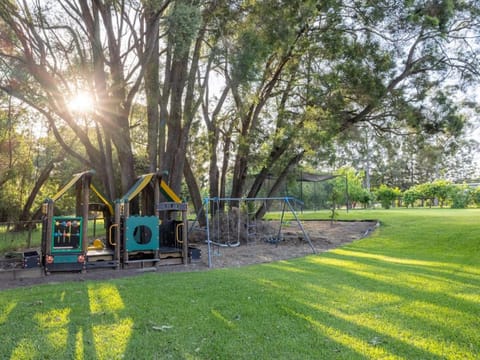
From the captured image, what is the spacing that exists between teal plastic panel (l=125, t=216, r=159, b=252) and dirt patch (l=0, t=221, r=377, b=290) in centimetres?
44

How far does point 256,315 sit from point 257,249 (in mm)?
6325

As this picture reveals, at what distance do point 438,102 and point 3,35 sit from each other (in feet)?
39.7

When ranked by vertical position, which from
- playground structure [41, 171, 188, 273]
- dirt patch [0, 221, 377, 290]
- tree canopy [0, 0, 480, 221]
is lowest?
dirt patch [0, 221, 377, 290]

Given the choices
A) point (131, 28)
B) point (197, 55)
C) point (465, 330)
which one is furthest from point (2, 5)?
point (465, 330)

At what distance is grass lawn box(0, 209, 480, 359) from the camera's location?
10.2ft

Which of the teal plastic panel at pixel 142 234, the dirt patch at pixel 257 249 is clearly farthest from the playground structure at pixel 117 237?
the dirt patch at pixel 257 249

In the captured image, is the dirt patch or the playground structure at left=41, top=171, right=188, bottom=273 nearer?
the dirt patch

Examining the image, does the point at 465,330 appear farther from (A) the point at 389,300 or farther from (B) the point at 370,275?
(B) the point at 370,275

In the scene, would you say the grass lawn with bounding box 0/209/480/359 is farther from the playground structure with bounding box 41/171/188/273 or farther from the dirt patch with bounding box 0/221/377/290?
the playground structure with bounding box 41/171/188/273

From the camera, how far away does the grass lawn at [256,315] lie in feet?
10.2

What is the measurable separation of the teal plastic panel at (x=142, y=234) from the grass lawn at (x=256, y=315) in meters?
1.10

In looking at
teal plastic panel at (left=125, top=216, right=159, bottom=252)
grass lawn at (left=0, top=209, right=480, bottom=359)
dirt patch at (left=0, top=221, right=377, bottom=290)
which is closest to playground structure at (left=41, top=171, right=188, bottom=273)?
teal plastic panel at (left=125, top=216, right=159, bottom=252)

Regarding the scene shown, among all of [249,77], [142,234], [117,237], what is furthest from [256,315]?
[249,77]

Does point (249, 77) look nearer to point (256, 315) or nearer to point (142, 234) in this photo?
point (142, 234)
